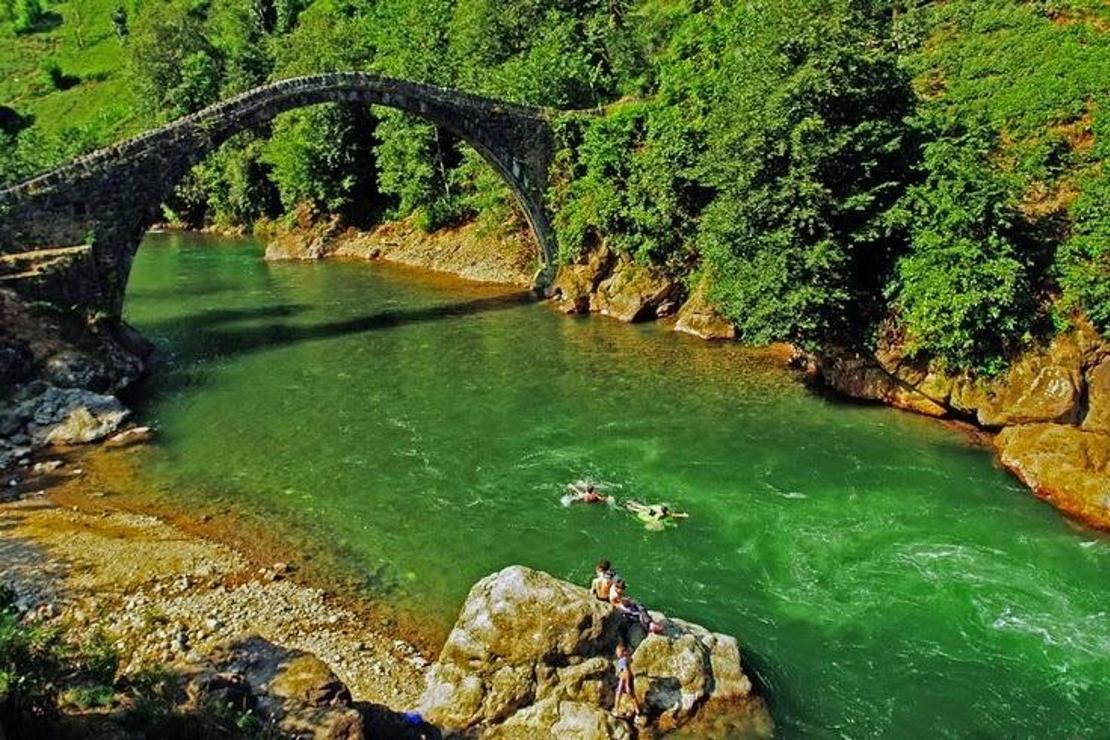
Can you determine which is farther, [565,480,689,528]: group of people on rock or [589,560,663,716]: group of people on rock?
[565,480,689,528]: group of people on rock

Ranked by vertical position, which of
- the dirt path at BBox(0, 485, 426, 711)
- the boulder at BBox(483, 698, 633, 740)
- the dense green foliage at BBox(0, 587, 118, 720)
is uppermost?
the dense green foliage at BBox(0, 587, 118, 720)

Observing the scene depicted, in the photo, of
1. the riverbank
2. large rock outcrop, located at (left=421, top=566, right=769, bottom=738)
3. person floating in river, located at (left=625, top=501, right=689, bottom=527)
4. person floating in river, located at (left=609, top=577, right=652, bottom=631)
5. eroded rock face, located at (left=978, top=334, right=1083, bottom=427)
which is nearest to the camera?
large rock outcrop, located at (left=421, top=566, right=769, bottom=738)

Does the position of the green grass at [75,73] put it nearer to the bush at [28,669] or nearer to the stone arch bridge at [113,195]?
the stone arch bridge at [113,195]

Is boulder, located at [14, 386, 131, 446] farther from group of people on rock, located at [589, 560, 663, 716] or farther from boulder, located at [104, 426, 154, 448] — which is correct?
group of people on rock, located at [589, 560, 663, 716]

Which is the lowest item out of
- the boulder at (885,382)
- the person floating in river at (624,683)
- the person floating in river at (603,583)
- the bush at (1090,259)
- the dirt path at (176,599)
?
the dirt path at (176,599)

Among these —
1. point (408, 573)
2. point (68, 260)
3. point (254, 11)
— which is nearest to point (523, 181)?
point (68, 260)

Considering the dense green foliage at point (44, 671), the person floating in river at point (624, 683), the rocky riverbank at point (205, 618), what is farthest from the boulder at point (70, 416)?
the person floating in river at point (624, 683)

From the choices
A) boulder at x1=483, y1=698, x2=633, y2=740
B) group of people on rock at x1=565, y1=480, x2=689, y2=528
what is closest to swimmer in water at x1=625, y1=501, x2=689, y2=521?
group of people on rock at x1=565, y1=480, x2=689, y2=528
